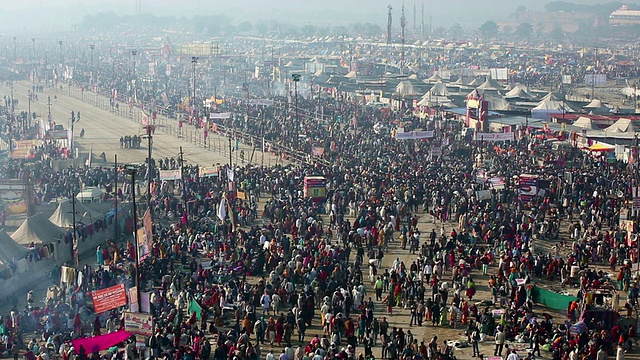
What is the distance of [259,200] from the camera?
35156 millimetres

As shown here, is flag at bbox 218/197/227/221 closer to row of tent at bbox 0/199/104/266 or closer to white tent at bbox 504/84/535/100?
row of tent at bbox 0/199/104/266

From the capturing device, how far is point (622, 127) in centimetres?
4697

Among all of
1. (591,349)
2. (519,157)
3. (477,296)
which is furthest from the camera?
(519,157)

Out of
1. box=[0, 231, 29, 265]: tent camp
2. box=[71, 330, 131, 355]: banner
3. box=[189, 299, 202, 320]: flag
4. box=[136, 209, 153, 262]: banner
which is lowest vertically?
box=[189, 299, 202, 320]: flag

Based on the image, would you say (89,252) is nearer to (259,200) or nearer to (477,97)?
(259,200)

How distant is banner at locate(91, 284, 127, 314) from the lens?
63.7ft

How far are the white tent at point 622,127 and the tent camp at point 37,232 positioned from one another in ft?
97.5

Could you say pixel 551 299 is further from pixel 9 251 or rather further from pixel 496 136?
pixel 496 136

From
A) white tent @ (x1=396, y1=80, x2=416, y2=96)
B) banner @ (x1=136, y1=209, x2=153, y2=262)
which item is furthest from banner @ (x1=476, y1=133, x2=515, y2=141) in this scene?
white tent @ (x1=396, y1=80, x2=416, y2=96)

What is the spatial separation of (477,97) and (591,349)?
126 feet

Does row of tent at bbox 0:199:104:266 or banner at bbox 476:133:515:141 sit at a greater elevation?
A: banner at bbox 476:133:515:141

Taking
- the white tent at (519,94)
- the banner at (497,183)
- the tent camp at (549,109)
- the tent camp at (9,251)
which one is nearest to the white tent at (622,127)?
the tent camp at (549,109)

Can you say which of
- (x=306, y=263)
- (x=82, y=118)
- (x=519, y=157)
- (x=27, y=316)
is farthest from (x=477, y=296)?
(x=82, y=118)

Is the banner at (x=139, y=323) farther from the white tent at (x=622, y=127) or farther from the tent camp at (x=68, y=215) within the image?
the white tent at (x=622, y=127)
